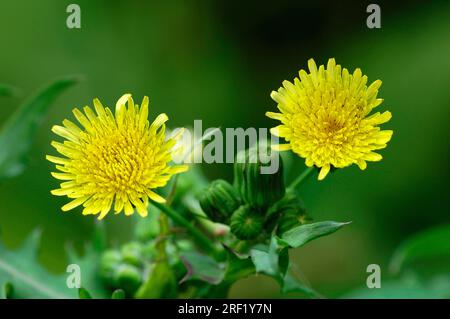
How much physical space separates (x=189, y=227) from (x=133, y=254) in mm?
272

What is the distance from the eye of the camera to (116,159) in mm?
1133

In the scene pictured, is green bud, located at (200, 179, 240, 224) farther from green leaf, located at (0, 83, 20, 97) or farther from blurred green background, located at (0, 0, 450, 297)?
blurred green background, located at (0, 0, 450, 297)

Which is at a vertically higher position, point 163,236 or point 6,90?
point 6,90

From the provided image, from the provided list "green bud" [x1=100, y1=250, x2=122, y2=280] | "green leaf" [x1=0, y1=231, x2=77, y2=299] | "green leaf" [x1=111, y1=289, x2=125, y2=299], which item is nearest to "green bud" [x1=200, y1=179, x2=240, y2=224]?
"green leaf" [x1=111, y1=289, x2=125, y2=299]

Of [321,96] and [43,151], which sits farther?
[43,151]

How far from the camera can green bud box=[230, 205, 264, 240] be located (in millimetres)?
1154

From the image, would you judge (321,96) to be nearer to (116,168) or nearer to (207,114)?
(116,168)

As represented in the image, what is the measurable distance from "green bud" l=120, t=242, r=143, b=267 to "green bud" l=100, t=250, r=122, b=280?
16 millimetres

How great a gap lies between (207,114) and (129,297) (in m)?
1.20


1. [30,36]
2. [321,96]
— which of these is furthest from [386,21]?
[321,96]

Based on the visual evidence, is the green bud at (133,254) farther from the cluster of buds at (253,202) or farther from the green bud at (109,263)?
the cluster of buds at (253,202)

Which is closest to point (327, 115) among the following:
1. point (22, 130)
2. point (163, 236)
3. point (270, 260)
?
point (270, 260)

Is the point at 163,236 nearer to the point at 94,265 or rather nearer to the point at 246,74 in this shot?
the point at 94,265

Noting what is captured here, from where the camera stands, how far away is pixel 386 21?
100.0 inches
